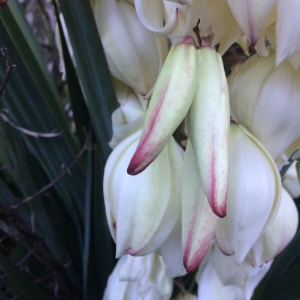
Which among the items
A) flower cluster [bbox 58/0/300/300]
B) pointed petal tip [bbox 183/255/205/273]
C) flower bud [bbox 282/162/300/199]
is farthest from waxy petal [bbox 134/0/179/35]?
flower bud [bbox 282/162/300/199]

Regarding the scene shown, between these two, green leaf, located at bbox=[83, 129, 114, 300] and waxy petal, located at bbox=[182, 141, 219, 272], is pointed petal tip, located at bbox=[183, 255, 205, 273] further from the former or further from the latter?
green leaf, located at bbox=[83, 129, 114, 300]

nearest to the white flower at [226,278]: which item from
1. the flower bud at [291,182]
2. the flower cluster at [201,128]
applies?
the flower cluster at [201,128]

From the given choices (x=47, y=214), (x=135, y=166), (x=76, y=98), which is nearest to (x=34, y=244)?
(x=47, y=214)

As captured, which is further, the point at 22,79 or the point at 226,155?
the point at 22,79

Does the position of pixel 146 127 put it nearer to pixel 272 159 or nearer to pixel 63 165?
pixel 272 159

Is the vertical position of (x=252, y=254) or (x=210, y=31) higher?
(x=210, y=31)

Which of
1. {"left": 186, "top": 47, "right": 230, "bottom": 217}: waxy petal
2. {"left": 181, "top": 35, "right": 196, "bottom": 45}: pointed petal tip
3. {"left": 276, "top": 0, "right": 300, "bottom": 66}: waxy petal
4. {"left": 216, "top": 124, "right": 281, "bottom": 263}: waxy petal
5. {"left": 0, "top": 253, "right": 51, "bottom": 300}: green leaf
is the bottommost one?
{"left": 0, "top": 253, "right": 51, "bottom": 300}: green leaf

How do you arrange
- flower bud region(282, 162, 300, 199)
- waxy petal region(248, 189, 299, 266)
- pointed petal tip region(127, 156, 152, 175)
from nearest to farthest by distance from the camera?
pointed petal tip region(127, 156, 152, 175) → waxy petal region(248, 189, 299, 266) → flower bud region(282, 162, 300, 199)

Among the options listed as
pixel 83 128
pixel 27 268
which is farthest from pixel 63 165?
pixel 27 268
